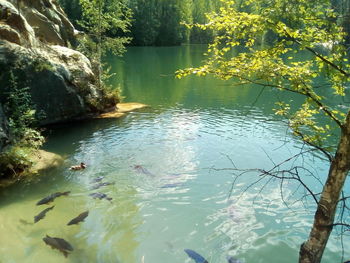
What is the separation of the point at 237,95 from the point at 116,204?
63.2 feet

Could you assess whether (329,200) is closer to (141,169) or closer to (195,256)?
(195,256)

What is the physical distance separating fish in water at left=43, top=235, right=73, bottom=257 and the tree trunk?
5.28m

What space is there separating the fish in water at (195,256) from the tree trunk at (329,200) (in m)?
3.34

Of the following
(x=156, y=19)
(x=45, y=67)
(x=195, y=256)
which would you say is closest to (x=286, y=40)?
(x=195, y=256)

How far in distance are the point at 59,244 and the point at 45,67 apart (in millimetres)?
10934

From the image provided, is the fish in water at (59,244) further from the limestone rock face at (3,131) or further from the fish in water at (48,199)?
the limestone rock face at (3,131)

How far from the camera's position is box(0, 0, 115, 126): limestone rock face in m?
15.5

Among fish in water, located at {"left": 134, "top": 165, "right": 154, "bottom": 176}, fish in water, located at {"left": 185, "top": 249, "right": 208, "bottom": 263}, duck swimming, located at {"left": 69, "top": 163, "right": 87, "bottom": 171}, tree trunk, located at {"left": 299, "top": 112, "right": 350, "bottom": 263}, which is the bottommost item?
fish in water, located at {"left": 185, "top": 249, "right": 208, "bottom": 263}

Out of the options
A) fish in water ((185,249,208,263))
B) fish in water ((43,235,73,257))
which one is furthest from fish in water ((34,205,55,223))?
fish in water ((185,249,208,263))

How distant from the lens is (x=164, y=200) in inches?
409

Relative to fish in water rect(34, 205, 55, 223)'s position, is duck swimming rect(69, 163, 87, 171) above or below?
above

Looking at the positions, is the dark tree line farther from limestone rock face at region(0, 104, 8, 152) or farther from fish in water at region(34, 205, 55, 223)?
fish in water at region(34, 205, 55, 223)

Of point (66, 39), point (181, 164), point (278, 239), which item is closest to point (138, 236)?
point (278, 239)

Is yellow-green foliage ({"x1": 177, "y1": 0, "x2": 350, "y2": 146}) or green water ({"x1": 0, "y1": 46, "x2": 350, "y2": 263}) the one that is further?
green water ({"x1": 0, "y1": 46, "x2": 350, "y2": 263})
